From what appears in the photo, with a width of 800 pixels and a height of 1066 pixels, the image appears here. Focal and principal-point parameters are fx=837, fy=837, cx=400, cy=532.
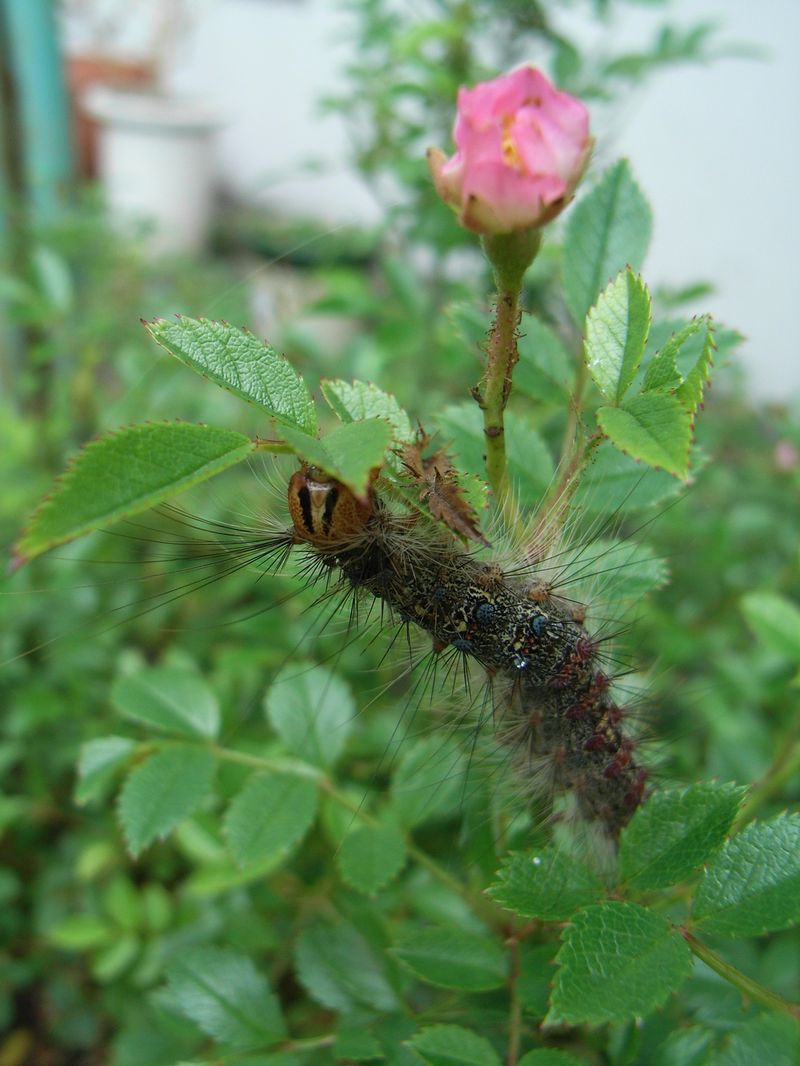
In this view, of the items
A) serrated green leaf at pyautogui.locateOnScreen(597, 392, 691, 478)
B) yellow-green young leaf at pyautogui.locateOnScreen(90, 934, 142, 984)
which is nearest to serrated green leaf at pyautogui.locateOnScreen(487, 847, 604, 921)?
serrated green leaf at pyautogui.locateOnScreen(597, 392, 691, 478)

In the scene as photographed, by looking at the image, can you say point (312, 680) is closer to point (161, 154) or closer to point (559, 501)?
point (559, 501)

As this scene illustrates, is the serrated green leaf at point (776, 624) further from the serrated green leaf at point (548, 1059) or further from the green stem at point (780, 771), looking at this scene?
the serrated green leaf at point (548, 1059)

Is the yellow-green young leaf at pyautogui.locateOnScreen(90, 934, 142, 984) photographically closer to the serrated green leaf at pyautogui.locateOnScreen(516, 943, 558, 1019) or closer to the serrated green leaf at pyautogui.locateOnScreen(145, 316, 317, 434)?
the serrated green leaf at pyautogui.locateOnScreen(516, 943, 558, 1019)

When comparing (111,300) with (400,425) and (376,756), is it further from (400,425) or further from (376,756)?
(400,425)

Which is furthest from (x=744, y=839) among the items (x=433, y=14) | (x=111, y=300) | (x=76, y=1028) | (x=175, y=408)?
(x=111, y=300)

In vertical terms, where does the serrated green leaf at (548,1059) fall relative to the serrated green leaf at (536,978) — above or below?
above

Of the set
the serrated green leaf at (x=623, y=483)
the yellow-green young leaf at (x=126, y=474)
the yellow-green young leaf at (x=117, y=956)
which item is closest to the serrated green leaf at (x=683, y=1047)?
the serrated green leaf at (x=623, y=483)
